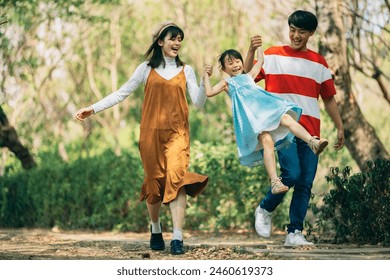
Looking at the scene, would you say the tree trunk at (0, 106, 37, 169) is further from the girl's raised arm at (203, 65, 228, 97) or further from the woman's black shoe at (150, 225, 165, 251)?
the girl's raised arm at (203, 65, 228, 97)

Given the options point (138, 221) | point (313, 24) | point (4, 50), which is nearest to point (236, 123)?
point (313, 24)

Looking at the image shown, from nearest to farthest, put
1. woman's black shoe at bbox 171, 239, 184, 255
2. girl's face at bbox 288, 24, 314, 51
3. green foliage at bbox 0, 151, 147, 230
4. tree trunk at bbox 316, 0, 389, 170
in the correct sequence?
woman's black shoe at bbox 171, 239, 184, 255, girl's face at bbox 288, 24, 314, 51, tree trunk at bbox 316, 0, 389, 170, green foliage at bbox 0, 151, 147, 230

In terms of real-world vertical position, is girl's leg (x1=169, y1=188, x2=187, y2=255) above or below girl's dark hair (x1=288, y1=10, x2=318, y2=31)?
below

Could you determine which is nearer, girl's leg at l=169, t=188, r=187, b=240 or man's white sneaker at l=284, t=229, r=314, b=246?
girl's leg at l=169, t=188, r=187, b=240

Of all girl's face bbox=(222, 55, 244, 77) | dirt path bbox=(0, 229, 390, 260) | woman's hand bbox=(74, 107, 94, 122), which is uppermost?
girl's face bbox=(222, 55, 244, 77)

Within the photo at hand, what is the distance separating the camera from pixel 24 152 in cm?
1506

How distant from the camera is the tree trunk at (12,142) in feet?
46.8

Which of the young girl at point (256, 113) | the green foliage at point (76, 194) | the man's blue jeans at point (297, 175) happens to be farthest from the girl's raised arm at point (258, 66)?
the green foliage at point (76, 194)

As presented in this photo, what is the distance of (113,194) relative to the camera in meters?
13.0

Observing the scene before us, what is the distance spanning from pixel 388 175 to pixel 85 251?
316cm

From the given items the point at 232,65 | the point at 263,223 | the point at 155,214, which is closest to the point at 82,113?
the point at 155,214

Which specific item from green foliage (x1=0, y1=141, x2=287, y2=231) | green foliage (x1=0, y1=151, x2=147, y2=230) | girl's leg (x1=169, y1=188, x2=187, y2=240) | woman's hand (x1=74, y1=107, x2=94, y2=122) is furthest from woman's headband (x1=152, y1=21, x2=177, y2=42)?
green foliage (x1=0, y1=151, x2=147, y2=230)

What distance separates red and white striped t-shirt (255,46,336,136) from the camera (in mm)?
7859
